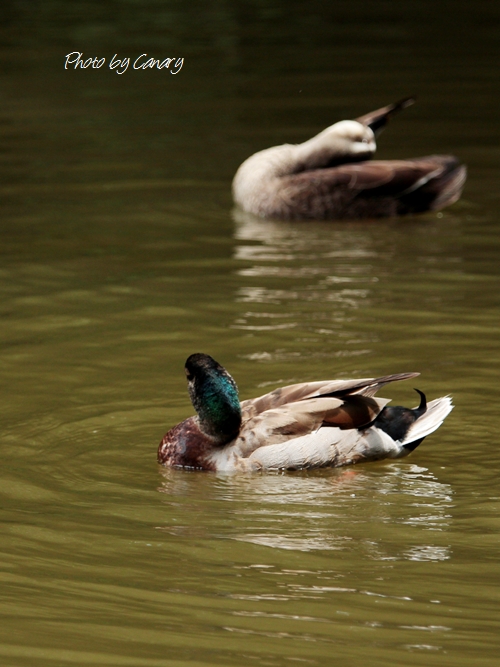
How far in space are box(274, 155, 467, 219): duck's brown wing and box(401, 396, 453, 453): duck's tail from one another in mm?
5757

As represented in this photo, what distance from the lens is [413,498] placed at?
688cm

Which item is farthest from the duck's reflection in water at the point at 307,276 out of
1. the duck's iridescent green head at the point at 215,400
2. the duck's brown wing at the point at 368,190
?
the duck's iridescent green head at the point at 215,400

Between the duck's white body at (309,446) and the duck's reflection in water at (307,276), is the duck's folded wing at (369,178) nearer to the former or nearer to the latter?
the duck's reflection in water at (307,276)

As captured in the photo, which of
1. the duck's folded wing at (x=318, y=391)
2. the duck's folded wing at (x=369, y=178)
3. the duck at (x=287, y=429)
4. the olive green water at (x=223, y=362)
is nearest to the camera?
the olive green water at (x=223, y=362)

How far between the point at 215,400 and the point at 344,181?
242 inches

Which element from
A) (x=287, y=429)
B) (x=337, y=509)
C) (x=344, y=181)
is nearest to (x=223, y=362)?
(x=287, y=429)

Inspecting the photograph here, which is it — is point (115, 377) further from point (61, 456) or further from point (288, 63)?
point (288, 63)

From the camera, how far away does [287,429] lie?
737 cm

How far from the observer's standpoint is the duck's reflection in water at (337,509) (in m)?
6.19

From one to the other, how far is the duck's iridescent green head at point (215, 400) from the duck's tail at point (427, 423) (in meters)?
0.95

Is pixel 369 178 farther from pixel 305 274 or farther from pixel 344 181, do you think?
pixel 305 274

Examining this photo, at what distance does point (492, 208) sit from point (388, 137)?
3225 mm

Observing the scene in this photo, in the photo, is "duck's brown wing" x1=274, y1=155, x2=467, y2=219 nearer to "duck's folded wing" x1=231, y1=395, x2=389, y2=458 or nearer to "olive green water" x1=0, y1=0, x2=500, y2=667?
"olive green water" x1=0, y1=0, x2=500, y2=667

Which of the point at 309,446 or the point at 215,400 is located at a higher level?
the point at 215,400
